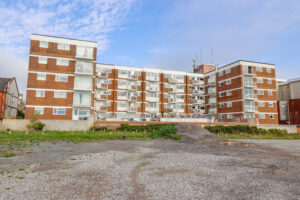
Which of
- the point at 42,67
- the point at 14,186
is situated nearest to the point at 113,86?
the point at 42,67

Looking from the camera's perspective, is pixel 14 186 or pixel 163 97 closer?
pixel 14 186

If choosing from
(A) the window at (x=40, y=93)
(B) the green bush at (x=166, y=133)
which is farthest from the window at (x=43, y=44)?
(B) the green bush at (x=166, y=133)

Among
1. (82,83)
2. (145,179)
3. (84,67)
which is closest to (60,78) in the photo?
(82,83)

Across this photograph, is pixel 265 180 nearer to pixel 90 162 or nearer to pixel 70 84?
pixel 90 162

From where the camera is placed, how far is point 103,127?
29.1 m

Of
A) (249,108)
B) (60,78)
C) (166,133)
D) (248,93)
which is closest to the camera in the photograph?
(166,133)

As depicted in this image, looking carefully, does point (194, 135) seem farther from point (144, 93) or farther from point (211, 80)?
point (211, 80)

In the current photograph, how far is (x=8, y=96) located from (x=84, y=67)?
25.9m

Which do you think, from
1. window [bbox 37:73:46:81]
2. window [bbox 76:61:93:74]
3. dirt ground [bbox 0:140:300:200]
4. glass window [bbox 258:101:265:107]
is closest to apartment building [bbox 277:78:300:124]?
glass window [bbox 258:101:265:107]

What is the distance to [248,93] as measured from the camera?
43.8 metres

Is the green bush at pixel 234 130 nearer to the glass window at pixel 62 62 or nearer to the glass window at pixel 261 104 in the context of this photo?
the glass window at pixel 261 104

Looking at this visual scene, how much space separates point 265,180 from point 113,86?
42217 mm

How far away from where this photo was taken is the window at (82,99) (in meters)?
34.3

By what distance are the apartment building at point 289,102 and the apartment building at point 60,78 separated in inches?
1790
